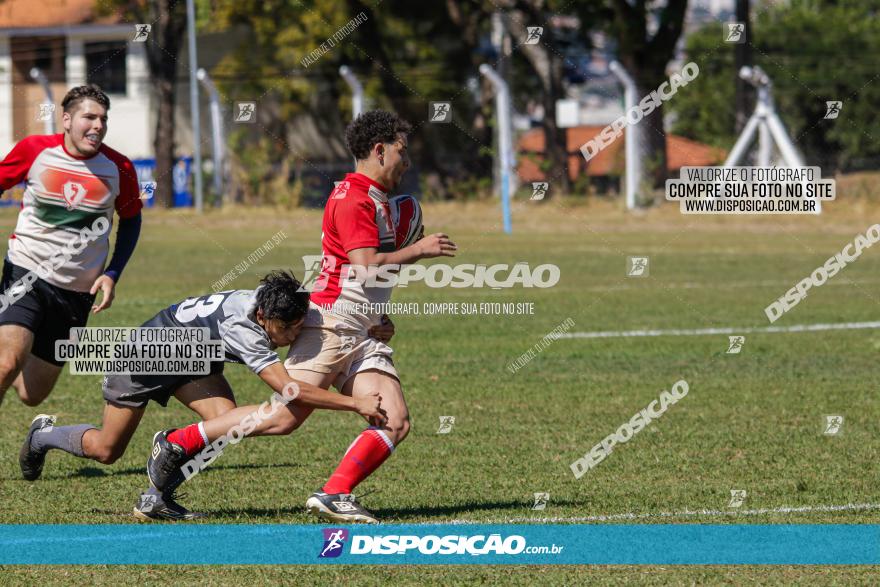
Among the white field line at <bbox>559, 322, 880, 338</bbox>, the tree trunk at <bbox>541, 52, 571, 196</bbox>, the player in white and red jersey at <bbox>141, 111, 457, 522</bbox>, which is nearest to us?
the player in white and red jersey at <bbox>141, 111, 457, 522</bbox>

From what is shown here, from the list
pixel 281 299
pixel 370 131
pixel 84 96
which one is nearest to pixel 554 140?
pixel 84 96

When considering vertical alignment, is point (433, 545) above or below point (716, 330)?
above

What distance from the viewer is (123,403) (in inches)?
296

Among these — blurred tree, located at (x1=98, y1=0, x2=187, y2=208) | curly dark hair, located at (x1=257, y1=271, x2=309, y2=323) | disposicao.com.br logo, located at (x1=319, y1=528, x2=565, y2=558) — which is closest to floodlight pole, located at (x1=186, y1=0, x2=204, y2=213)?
blurred tree, located at (x1=98, y1=0, x2=187, y2=208)

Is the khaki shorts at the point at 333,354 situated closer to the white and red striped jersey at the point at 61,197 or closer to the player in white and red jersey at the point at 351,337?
the player in white and red jersey at the point at 351,337

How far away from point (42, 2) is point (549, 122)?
18.6 meters

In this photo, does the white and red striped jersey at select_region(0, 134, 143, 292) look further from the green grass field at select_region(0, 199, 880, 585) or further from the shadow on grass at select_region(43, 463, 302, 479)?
the green grass field at select_region(0, 199, 880, 585)

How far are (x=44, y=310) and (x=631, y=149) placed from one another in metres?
28.0

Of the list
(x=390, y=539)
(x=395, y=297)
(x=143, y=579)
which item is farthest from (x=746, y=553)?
(x=395, y=297)

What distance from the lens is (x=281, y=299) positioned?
22.5ft

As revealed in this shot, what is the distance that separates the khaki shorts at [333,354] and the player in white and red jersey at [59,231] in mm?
1652

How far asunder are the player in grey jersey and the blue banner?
0.68 meters

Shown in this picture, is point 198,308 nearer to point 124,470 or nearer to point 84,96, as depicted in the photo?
point 84,96

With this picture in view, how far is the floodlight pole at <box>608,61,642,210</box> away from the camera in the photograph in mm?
34531
